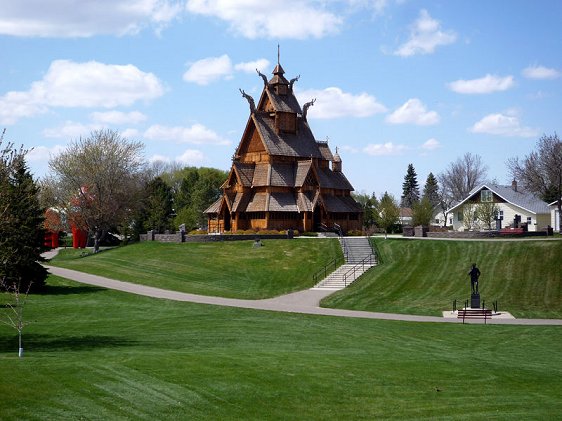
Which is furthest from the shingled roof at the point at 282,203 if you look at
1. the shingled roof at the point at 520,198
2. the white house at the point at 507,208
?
the shingled roof at the point at 520,198

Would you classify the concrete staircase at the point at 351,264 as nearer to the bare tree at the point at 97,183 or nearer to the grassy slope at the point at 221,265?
the grassy slope at the point at 221,265

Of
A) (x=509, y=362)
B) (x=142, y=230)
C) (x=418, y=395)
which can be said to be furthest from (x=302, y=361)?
(x=142, y=230)

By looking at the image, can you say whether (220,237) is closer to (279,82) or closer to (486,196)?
(279,82)

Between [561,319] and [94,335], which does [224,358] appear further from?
[561,319]

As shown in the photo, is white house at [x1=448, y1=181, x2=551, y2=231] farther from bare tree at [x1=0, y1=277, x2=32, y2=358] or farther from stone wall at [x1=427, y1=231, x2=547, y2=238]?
bare tree at [x1=0, y1=277, x2=32, y2=358]

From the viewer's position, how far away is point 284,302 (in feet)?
135

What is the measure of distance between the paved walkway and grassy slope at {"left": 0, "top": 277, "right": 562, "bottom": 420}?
258 centimetres

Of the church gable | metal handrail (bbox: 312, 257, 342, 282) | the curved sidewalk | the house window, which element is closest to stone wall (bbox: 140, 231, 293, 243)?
metal handrail (bbox: 312, 257, 342, 282)

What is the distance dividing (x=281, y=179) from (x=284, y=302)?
2645 cm

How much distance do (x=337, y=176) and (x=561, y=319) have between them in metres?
39.0

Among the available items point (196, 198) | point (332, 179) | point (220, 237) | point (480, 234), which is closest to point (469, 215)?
point (332, 179)

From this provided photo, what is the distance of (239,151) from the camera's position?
2768 inches

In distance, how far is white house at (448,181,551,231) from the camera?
77.2 metres

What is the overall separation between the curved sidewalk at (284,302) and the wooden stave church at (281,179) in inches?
771
